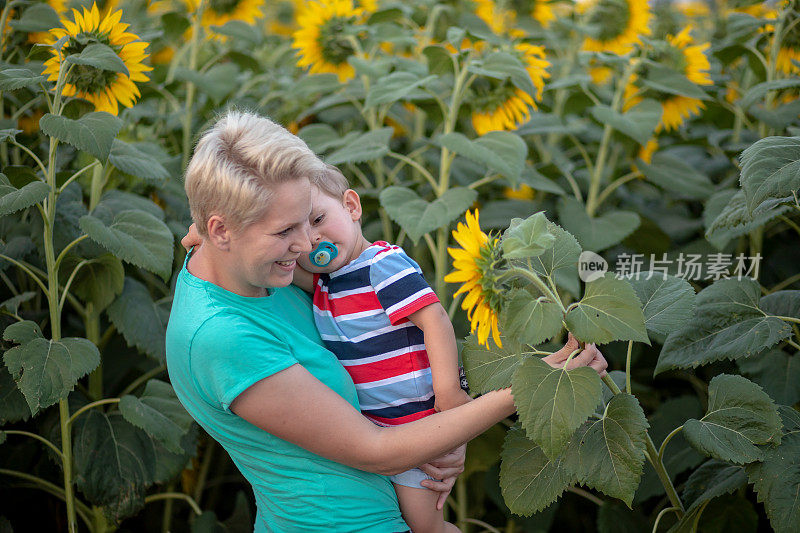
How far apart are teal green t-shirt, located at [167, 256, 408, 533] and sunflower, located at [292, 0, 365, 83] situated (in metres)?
1.35

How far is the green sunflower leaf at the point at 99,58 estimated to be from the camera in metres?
1.68

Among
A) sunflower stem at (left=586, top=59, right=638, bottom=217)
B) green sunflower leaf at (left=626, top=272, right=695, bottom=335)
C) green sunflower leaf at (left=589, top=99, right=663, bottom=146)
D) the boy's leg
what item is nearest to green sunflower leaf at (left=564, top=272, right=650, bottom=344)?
green sunflower leaf at (left=626, top=272, right=695, bottom=335)

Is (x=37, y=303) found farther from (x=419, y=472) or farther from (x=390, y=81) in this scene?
(x=419, y=472)

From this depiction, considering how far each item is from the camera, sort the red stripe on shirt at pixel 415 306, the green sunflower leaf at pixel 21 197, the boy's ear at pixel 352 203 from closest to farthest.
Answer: the red stripe on shirt at pixel 415 306
the boy's ear at pixel 352 203
the green sunflower leaf at pixel 21 197

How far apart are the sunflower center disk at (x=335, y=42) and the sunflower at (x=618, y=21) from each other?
3.47 ft

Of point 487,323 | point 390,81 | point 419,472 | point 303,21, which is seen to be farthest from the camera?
point 303,21

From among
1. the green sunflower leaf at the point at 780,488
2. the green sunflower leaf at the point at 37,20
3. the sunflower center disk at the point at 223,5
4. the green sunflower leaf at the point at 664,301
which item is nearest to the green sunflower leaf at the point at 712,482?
the green sunflower leaf at the point at 780,488

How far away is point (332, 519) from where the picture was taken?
1.37m

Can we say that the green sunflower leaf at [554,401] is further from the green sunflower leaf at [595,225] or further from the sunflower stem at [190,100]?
the sunflower stem at [190,100]

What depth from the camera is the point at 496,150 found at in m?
2.00

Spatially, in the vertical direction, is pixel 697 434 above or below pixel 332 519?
above

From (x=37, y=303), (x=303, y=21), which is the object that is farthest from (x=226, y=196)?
(x=303, y=21)

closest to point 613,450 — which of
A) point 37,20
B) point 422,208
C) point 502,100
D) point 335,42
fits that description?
point 422,208

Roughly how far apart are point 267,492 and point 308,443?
0.20 meters
